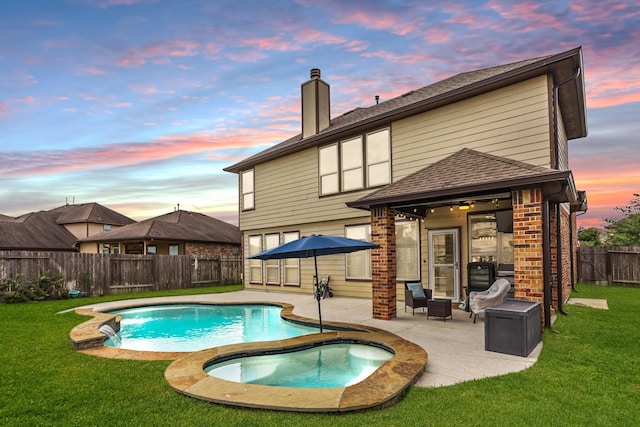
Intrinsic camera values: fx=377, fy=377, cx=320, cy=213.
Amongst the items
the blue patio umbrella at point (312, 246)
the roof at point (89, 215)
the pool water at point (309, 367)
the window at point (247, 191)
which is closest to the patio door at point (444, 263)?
the blue patio umbrella at point (312, 246)

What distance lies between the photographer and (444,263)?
1062cm

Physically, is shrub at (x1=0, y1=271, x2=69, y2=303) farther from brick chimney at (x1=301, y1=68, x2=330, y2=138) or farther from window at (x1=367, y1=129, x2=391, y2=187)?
window at (x1=367, y1=129, x2=391, y2=187)

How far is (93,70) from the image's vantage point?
1164 cm

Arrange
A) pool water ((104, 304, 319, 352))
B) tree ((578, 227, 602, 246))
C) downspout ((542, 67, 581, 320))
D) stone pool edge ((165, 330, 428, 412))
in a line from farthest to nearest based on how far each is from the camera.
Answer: tree ((578, 227, 602, 246)) < pool water ((104, 304, 319, 352)) < downspout ((542, 67, 581, 320)) < stone pool edge ((165, 330, 428, 412))

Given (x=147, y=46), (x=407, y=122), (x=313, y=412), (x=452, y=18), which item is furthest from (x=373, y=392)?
(x=147, y=46)

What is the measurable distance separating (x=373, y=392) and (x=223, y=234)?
25.0 metres

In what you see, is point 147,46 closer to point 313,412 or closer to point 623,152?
point 313,412

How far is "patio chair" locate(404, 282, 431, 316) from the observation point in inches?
352

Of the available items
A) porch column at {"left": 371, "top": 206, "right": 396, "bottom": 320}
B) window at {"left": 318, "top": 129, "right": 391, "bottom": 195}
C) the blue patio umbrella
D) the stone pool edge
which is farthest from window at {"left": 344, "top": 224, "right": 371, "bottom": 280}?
the stone pool edge

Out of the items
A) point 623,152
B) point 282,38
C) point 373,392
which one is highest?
point 282,38

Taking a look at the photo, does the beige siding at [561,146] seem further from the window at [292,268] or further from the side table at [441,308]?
the window at [292,268]

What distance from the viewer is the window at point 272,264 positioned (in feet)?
52.4

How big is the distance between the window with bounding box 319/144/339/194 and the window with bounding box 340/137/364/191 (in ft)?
1.22

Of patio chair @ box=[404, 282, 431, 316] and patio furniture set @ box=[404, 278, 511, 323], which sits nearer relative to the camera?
patio furniture set @ box=[404, 278, 511, 323]
